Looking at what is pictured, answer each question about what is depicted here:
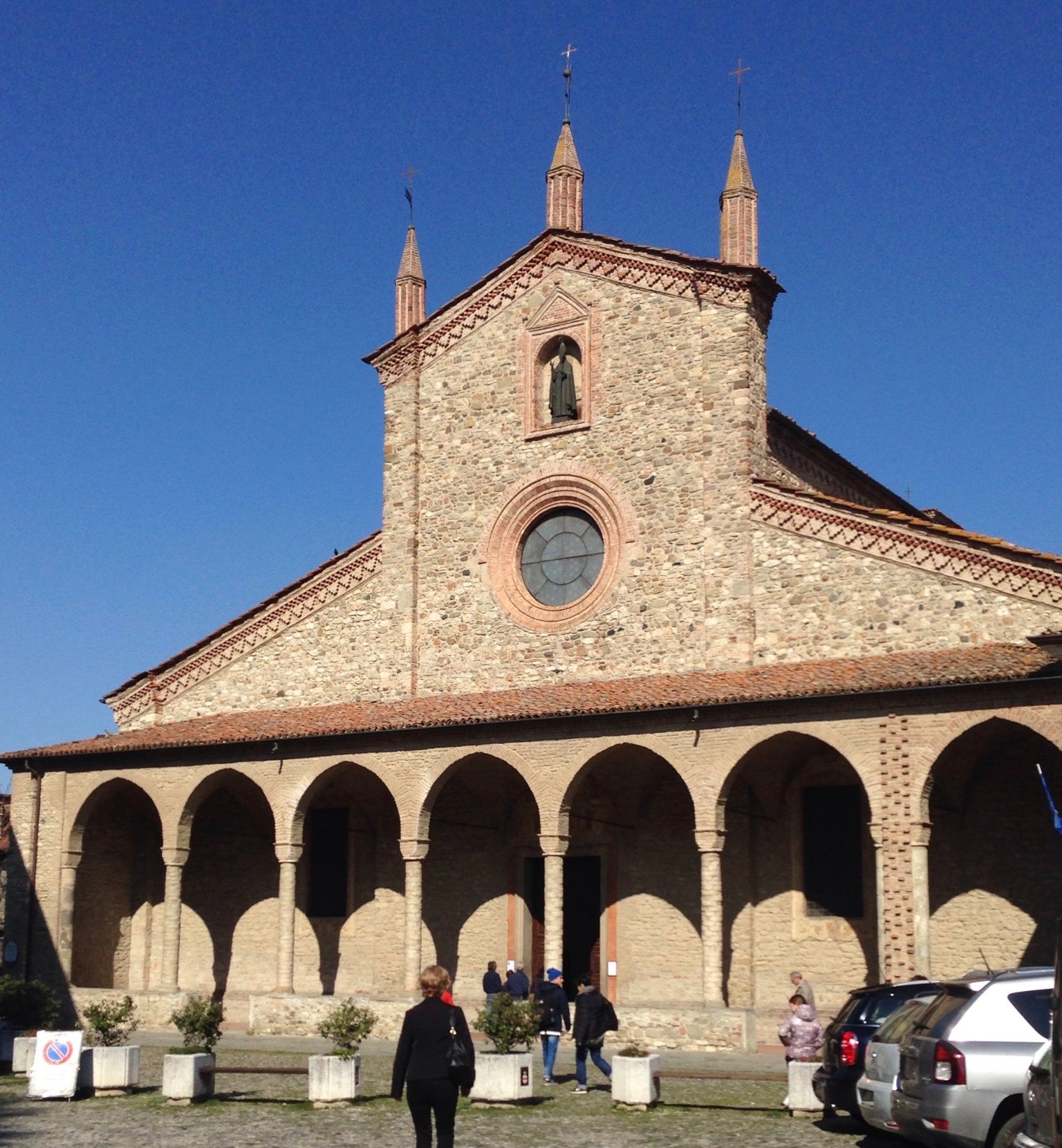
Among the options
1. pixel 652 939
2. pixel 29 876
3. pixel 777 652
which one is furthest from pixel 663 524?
pixel 29 876

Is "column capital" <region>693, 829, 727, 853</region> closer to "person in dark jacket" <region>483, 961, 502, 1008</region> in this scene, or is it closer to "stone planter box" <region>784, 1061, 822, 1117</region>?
"person in dark jacket" <region>483, 961, 502, 1008</region>

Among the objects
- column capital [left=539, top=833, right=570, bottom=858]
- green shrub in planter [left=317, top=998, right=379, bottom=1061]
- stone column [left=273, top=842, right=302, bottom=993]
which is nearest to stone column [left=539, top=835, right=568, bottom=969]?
column capital [left=539, top=833, right=570, bottom=858]

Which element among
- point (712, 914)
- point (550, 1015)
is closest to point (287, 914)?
point (712, 914)

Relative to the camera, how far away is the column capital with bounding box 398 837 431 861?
77.8 feet

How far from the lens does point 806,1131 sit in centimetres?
1320

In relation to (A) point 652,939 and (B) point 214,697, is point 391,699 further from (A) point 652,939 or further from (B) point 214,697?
(A) point 652,939

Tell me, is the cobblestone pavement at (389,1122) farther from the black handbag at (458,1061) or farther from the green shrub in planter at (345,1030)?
the black handbag at (458,1061)

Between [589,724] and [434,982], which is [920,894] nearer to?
[589,724]

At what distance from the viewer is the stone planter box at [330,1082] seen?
14.9 metres

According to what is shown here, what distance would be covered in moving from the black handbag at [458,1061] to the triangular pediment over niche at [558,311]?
17.9 m

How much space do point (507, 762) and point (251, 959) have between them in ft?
24.1

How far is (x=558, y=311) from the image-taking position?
26141 millimetres

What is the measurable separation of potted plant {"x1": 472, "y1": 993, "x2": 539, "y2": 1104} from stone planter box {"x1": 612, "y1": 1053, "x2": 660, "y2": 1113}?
36.3 inches

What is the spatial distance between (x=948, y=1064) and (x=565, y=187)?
19717 mm
